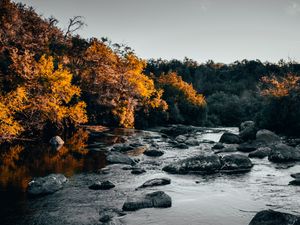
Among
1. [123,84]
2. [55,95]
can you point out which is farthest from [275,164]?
[123,84]

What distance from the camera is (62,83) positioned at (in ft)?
115

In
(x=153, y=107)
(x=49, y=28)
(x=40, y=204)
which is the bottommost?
(x=40, y=204)

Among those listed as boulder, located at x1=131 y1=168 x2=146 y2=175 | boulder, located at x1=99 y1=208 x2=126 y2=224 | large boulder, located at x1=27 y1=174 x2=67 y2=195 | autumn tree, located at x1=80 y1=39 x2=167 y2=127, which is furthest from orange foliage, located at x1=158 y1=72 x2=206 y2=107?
boulder, located at x1=99 y1=208 x2=126 y2=224

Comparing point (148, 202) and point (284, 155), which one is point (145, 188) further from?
point (284, 155)

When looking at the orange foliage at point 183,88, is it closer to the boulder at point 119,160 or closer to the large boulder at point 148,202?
the boulder at point 119,160

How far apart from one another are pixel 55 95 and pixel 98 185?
67.5 ft

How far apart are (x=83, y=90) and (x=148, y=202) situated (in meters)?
35.7

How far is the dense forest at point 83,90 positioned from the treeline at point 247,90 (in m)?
0.18

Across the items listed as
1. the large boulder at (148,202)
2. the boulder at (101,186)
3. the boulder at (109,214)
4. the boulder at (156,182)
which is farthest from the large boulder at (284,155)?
the boulder at (109,214)

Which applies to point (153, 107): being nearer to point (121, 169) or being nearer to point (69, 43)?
point (69, 43)

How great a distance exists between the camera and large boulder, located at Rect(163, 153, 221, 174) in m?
19.8

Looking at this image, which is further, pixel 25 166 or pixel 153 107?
pixel 153 107

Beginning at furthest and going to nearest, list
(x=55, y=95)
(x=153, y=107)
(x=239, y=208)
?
1. (x=153, y=107)
2. (x=55, y=95)
3. (x=239, y=208)

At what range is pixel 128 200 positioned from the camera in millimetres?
13305
